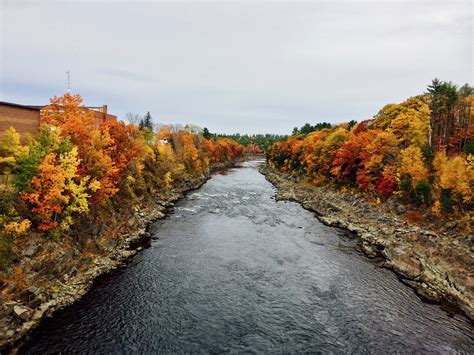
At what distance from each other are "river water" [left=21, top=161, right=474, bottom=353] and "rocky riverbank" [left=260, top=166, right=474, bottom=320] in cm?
166

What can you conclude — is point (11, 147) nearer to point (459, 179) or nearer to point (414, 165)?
point (459, 179)

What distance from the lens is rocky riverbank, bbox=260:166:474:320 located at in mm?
21391

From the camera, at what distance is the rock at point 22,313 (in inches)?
629

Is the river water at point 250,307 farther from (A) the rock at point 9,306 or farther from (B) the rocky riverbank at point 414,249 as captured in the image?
(A) the rock at point 9,306

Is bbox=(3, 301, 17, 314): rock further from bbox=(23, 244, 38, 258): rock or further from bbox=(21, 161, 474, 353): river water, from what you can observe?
bbox=(23, 244, 38, 258): rock

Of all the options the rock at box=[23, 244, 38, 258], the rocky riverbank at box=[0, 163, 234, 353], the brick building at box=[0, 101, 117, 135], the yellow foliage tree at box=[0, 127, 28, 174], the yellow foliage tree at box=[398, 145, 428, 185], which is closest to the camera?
the rocky riverbank at box=[0, 163, 234, 353]

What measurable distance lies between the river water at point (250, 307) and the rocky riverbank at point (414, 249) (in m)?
1.66

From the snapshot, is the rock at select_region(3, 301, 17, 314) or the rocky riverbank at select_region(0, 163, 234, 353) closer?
the rock at select_region(3, 301, 17, 314)

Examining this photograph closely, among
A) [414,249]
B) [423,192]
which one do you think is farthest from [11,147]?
[423,192]

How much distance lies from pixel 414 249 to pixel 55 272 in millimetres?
29469

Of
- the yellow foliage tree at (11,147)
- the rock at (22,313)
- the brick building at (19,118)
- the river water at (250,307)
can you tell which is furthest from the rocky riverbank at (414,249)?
the brick building at (19,118)

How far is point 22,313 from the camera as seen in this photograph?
1614 centimetres

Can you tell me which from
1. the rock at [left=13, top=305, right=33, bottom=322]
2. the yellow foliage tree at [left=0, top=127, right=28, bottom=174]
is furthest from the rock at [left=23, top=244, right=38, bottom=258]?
the yellow foliage tree at [left=0, top=127, right=28, bottom=174]

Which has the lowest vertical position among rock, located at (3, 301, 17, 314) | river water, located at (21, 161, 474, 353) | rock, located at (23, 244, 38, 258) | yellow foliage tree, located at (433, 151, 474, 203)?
river water, located at (21, 161, 474, 353)
